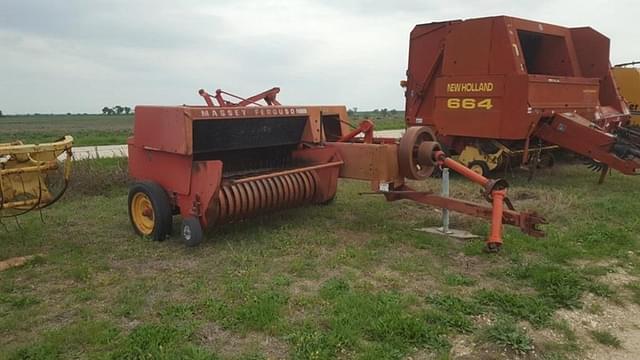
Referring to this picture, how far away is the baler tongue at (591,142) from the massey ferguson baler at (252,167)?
3428mm

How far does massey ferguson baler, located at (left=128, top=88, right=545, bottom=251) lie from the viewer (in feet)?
17.3

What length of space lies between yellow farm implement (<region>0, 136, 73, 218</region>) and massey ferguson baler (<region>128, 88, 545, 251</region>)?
2.95ft

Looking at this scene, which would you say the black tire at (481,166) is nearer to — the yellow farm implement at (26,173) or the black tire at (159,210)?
the black tire at (159,210)

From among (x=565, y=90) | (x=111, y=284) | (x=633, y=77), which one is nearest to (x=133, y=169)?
(x=111, y=284)

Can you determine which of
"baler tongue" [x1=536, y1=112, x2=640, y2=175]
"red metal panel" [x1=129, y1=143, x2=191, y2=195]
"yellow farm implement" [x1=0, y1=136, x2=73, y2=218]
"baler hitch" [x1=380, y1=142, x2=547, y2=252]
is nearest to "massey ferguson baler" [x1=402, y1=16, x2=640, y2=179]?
"baler tongue" [x1=536, y1=112, x2=640, y2=175]

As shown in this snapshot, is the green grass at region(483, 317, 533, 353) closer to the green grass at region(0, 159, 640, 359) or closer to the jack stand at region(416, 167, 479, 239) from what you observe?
the green grass at region(0, 159, 640, 359)

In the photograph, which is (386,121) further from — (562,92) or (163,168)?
(163,168)

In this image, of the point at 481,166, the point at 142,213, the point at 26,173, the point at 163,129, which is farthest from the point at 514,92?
the point at 26,173

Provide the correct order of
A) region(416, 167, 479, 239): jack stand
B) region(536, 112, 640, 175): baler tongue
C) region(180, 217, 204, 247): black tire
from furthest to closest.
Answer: region(536, 112, 640, 175): baler tongue, region(416, 167, 479, 239): jack stand, region(180, 217, 204, 247): black tire

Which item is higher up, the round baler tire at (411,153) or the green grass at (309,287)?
the round baler tire at (411,153)

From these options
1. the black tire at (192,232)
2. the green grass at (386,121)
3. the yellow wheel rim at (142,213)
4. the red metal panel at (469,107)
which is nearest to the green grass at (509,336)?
the black tire at (192,232)

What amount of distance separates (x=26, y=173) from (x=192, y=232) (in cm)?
161

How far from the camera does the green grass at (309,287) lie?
3.41 meters

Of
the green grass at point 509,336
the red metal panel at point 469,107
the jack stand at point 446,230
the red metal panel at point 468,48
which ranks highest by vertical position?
the red metal panel at point 468,48
